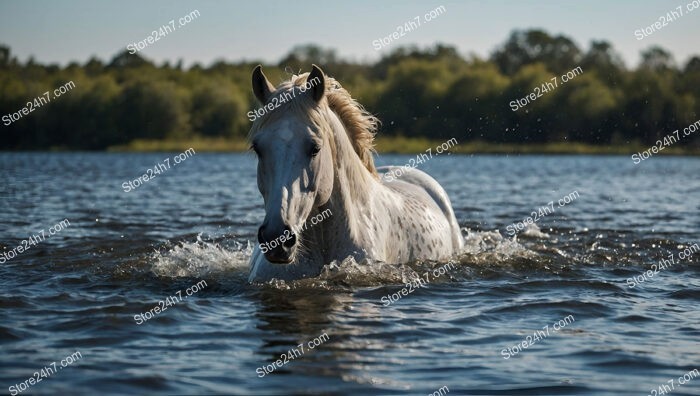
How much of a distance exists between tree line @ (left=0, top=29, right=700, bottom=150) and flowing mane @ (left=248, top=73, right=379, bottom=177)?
56681 mm

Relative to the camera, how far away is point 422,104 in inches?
3184

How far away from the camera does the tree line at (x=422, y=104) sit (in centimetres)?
Answer: 6838

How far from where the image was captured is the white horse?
6422 mm

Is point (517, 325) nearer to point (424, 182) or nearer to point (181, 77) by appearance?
point (424, 182)

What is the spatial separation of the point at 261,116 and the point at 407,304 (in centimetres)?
206

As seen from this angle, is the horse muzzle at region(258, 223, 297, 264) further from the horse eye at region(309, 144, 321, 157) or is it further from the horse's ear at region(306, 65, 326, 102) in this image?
the horse's ear at region(306, 65, 326, 102)

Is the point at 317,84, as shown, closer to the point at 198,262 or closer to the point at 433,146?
the point at 198,262

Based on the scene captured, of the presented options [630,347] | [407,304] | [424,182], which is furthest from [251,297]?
[424,182]

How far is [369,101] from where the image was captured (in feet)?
241

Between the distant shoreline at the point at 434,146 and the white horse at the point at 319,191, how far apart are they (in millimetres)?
54527

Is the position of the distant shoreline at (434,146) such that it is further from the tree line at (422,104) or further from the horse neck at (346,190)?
the horse neck at (346,190)

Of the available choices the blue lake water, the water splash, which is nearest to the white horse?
the blue lake water

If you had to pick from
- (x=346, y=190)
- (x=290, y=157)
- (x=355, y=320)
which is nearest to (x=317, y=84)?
(x=290, y=157)

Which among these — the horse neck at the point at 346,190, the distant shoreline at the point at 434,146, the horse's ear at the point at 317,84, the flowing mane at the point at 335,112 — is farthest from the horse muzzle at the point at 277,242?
the distant shoreline at the point at 434,146
